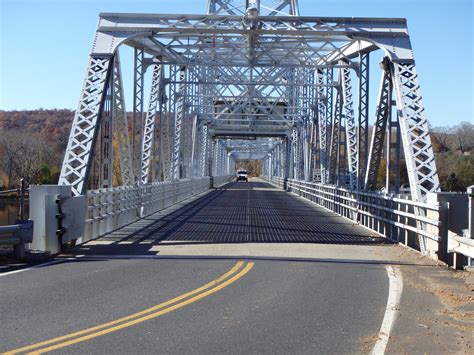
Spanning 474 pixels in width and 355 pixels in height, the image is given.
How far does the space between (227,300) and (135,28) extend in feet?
37.7

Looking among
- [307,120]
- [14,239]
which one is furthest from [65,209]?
[307,120]

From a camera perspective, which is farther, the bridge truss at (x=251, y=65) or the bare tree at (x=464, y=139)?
the bare tree at (x=464, y=139)

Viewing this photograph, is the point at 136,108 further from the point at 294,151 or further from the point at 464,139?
the point at 294,151

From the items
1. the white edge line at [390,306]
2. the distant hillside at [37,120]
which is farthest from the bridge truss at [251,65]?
the distant hillside at [37,120]

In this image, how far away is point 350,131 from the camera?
23.8 meters

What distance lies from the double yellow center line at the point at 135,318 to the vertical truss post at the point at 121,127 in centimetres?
965

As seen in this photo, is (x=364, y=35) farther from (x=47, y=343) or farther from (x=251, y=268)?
(x=47, y=343)

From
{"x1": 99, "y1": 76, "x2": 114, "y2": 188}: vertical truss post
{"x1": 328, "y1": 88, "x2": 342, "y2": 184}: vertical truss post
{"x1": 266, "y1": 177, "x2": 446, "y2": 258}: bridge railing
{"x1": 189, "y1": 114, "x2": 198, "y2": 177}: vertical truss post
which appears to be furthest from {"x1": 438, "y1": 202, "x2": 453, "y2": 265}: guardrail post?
{"x1": 189, "y1": 114, "x2": 198, "y2": 177}: vertical truss post

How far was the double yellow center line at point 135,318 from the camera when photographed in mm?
5852

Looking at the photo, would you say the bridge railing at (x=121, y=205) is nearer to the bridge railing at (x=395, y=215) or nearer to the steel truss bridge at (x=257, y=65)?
the steel truss bridge at (x=257, y=65)

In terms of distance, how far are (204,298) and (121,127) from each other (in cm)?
1197

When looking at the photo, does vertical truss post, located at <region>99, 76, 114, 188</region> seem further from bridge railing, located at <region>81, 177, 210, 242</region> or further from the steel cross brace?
the steel cross brace

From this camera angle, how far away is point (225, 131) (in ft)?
205

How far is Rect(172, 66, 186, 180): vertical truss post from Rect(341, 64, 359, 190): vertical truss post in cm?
1003
